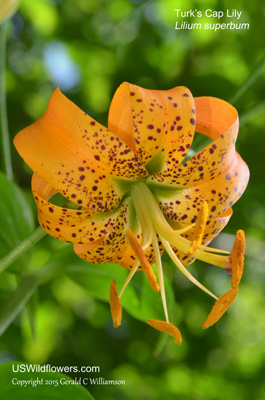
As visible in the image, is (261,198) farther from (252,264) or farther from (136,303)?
(136,303)

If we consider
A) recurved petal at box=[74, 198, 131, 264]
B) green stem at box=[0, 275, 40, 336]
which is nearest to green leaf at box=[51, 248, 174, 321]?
green stem at box=[0, 275, 40, 336]

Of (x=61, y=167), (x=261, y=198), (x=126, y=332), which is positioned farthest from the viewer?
(x=126, y=332)

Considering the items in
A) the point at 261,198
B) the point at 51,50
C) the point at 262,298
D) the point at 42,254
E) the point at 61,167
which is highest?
the point at 61,167

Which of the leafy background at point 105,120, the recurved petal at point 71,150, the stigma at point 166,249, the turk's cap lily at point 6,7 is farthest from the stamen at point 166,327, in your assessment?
the leafy background at point 105,120

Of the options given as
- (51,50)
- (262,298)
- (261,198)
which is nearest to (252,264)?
(262,298)

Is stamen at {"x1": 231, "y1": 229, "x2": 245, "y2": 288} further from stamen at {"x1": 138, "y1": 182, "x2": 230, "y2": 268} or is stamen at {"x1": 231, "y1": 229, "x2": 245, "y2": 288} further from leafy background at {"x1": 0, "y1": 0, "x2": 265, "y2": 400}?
leafy background at {"x1": 0, "y1": 0, "x2": 265, "y2": 400}

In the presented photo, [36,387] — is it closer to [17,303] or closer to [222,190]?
[17,303]

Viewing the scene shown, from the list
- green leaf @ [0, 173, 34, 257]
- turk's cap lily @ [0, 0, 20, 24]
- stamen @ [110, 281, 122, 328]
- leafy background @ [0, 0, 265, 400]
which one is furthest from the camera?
leafy background @ [0, 0, 265, 400]

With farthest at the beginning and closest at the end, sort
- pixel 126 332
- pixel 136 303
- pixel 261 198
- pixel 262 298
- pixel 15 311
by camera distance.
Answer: pixel 262 298, pixel 126 332, pixel 261 198, pixel 136 303, pixel 15 311

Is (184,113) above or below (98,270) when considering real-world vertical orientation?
above
